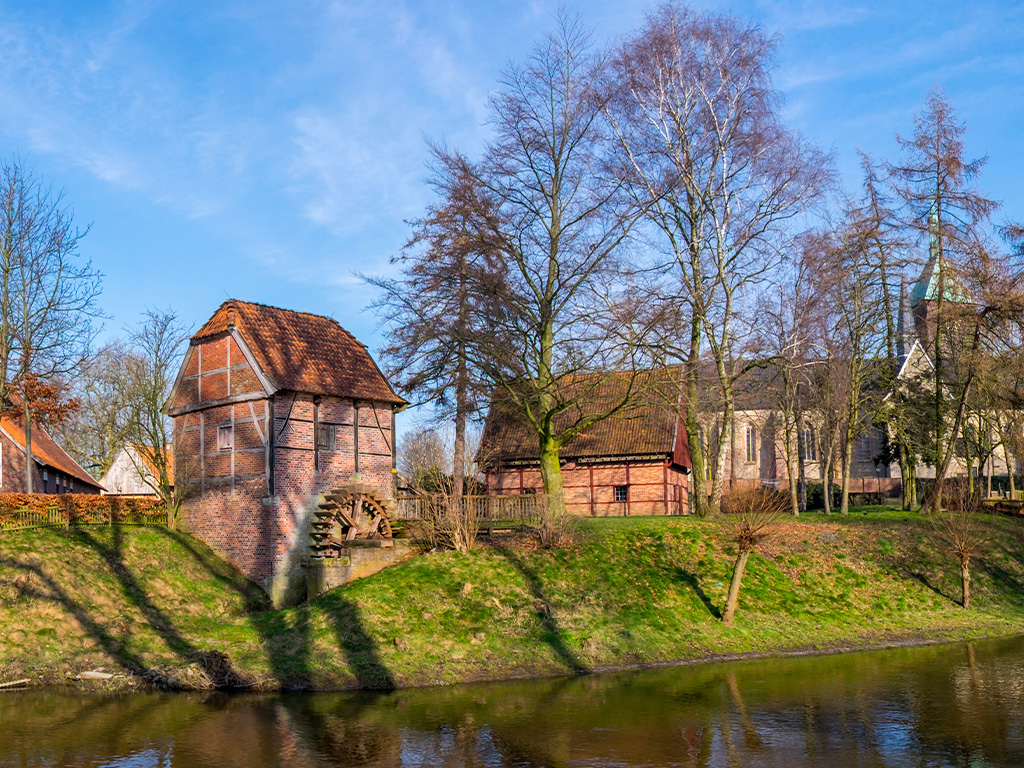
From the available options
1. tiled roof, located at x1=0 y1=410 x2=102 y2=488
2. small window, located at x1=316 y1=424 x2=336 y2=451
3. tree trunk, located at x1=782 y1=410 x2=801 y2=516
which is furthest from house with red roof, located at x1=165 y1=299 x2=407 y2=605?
tree trunk, located at x1=782 y1=410 x2=801 y2=516

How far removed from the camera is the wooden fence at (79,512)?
81.0 feet

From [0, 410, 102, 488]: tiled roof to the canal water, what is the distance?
24.5 m

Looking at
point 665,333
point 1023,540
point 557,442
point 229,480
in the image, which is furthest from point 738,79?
point 229,480

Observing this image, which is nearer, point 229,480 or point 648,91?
point 229,480

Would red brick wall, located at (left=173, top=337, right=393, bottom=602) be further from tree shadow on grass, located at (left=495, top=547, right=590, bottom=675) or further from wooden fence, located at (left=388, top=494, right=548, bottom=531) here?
tree shadow on grass, located at (left=495, top=547, right=590, bottom=675)

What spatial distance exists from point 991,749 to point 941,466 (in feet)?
72.3

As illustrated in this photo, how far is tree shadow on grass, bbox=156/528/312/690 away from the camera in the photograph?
62.0 feet

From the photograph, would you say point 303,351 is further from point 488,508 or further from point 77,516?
point 77,516

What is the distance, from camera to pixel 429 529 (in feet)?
84.0

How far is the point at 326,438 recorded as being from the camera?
28.1 metres

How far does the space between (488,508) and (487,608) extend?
220 inches

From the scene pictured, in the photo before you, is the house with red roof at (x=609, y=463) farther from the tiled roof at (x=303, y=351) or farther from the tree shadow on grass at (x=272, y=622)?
the tree shadow on grass at (x=272, y=622)

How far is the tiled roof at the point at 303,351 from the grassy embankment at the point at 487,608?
5.71 m

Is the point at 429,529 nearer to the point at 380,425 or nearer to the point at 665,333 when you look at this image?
the point at 380,425
